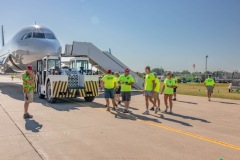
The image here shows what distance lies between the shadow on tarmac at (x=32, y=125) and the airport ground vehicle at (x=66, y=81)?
522 centimetres

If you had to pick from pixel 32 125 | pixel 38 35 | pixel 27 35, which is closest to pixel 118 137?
pixel 32 125

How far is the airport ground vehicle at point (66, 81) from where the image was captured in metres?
15.1

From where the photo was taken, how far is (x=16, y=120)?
32.4 feet

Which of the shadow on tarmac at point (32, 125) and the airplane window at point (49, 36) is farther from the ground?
the airplane window at point (49, 36)

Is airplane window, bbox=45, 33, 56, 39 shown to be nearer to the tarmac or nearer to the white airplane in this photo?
the white airplane

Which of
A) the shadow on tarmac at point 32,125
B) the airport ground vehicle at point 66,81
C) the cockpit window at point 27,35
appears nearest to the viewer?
Result: the shadow on tarmac at point 32,125

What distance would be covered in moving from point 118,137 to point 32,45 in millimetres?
15667

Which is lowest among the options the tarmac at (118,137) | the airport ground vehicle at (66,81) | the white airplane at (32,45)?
the tarmac at (118,137)

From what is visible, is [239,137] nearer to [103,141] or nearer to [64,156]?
[103,141]

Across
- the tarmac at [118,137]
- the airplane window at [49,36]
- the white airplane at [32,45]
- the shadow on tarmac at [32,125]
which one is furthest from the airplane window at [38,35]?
the shadow on tarmac at [32,125]

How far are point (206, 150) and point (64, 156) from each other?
310 centimetres

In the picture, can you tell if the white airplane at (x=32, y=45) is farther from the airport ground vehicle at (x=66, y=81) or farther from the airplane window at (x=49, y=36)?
the airport ground vehicle at (x=66, y=81)

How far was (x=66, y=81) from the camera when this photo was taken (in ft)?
50.2

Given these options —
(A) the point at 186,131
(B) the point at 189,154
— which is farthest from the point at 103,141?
(A) the point at 186,131
